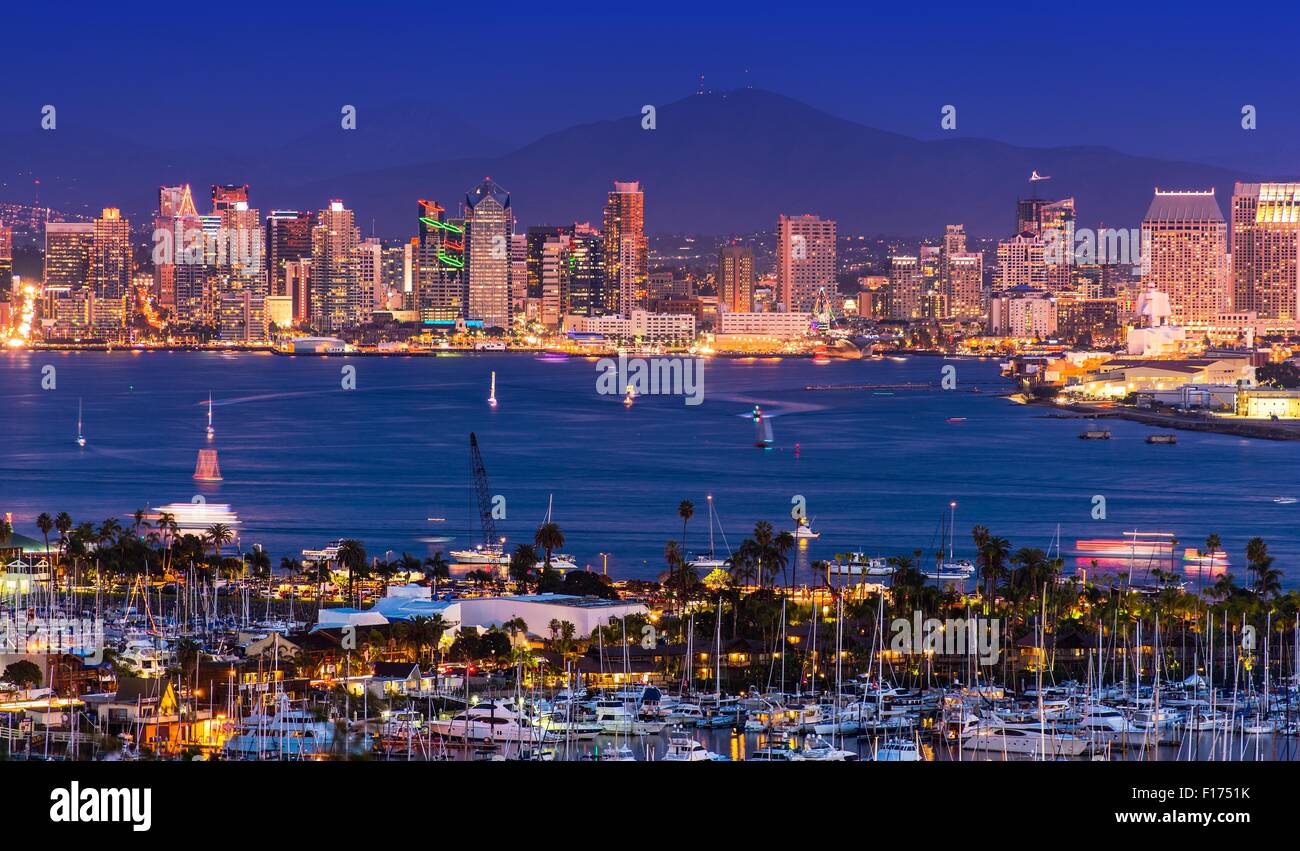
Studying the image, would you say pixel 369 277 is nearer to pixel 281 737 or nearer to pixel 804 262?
pixel 804 262

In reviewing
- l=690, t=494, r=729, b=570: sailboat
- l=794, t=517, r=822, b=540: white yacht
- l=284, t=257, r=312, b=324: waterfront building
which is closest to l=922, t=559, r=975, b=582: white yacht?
l=690, t=494, r=729, b=570: sailboat

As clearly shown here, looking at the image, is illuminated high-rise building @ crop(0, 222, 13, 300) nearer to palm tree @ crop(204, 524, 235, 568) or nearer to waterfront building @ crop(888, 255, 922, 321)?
waterfront building @ crop(888, 255, 922, 321)

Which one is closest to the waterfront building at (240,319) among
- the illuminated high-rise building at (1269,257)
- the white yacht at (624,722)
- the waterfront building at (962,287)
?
the waterfront building at (962,287)

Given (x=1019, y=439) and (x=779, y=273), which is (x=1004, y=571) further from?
(x=779, y=273)

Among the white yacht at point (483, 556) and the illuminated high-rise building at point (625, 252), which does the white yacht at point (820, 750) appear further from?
the illuminated high-rise building at point (625, 252)

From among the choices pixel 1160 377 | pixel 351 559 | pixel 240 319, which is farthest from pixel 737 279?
pixel 351 559
